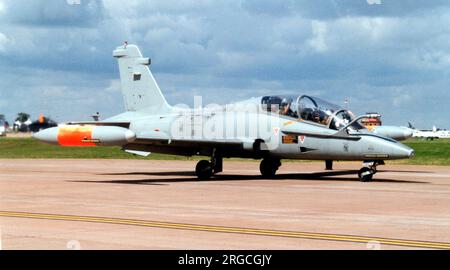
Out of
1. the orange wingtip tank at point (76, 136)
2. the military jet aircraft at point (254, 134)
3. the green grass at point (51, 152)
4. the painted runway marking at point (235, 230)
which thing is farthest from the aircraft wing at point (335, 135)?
the green grass at point (51, 152)

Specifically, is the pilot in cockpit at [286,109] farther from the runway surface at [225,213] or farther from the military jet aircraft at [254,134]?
the runway surface at [225,213]

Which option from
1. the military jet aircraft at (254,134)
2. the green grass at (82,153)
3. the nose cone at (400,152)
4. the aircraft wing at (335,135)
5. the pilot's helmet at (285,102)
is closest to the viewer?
the military jet aircraft at (254,134)

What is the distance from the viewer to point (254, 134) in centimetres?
2641

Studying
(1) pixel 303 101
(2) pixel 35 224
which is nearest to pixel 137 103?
(1) pixel 303 101

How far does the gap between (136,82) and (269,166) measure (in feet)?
22.3

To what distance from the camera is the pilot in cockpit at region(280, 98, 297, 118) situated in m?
25.8

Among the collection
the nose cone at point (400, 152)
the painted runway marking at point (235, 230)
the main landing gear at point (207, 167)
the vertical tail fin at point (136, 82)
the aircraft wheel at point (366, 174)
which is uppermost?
the vertical tail fin at point (136, 82)

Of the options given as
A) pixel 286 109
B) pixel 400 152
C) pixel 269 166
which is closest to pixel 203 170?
pixel 269 166

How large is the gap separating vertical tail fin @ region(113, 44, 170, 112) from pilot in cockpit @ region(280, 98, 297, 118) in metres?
6.18

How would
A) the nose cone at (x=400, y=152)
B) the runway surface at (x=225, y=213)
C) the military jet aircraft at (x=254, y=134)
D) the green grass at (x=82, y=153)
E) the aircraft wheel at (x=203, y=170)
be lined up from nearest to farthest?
1. the runway surface at (x=225, y=213)
2. the military jet aircraft at (x=254, y=134)
3. the nose cone at (x=400, y=152)
4. the aircraft wheel at (x=203, y=170)
5. the green grass at (x=82, y=153)

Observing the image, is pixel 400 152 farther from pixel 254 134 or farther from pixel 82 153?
pixel 82 153

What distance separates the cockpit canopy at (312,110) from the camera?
995 inches
